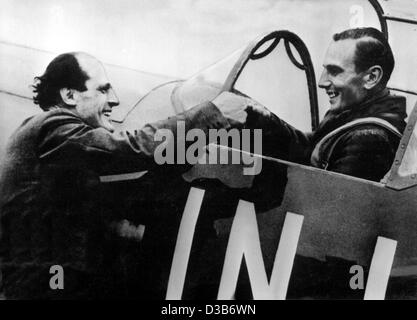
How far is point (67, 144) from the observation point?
239 centimetres

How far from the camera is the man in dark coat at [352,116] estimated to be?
2404 mm

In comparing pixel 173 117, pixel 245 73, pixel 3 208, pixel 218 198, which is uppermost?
pixel 245 73

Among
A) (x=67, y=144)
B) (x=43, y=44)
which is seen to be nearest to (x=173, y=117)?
(x=67, y=144)

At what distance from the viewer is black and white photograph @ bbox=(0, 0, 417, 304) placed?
2.38m

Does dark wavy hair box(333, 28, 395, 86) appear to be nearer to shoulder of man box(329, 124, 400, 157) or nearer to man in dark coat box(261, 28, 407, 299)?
man in dark coat box(261, 28, 407, 299)

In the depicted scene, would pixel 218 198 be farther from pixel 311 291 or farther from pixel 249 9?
pixel 249 9

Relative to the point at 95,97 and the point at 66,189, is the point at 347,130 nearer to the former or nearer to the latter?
the point at 95,97

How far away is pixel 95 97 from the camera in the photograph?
2471 mm

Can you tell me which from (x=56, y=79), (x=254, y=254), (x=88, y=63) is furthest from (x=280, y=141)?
(x=56, y=79)

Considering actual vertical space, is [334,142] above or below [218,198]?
above

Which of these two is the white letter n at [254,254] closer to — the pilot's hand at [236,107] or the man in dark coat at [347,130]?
the man in dark coat at [347,130]

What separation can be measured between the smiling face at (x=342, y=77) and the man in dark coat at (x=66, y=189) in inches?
16.7

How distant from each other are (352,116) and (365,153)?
7.3 inches
